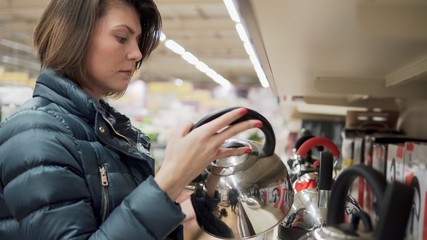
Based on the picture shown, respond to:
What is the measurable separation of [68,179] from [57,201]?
0.04 metres

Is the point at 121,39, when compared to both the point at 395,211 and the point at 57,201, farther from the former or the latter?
the point at 395,211

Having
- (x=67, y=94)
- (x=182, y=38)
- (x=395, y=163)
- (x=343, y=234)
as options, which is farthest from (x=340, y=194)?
(x=182, y=38)

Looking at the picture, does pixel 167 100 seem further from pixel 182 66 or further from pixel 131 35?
pixel 131 35

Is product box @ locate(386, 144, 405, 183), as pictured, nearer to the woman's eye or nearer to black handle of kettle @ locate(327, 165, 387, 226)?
black handle of kettle @ locate(327, 165, 387, 226)

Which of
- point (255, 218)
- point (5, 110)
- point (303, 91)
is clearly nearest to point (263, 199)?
point (255, 218)

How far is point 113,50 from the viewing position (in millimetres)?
896

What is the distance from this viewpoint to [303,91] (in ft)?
7.56

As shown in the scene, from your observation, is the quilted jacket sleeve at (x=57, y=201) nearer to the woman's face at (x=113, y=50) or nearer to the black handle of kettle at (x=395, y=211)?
the woman's face at (x=113, y=50)

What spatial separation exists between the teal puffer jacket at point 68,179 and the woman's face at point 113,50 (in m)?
0.08

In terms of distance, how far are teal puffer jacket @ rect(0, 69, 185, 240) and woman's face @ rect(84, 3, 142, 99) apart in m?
0.08

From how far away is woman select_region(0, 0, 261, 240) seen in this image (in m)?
0.66

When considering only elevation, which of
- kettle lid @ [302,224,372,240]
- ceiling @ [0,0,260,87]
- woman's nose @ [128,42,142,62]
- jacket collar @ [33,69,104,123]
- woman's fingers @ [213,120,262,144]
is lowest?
kettle lid @ [302,224,372,240]

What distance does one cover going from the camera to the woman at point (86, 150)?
66cm

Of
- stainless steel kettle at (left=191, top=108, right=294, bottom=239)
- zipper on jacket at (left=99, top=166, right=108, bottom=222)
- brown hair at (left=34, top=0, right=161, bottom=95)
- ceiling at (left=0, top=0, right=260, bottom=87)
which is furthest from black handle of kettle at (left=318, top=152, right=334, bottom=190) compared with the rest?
ceiling at (left=0, top=0, right=260, bottom=87)
